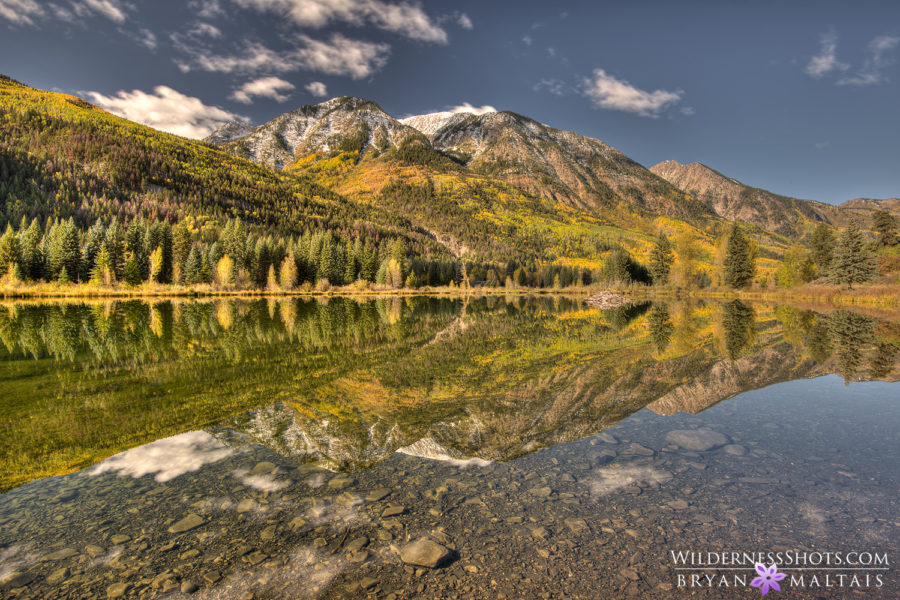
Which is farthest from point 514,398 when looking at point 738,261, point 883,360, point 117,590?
point 738,261

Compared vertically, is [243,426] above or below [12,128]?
below

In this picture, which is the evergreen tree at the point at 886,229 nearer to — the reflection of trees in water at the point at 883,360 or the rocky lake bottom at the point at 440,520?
the reflection of trees in water at the point at 883,360

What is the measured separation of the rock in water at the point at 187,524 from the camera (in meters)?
4.84

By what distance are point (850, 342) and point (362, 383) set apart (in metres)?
25.1

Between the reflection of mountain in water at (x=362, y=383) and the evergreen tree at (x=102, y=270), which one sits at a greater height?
the evergreen tree at (x=102, y=270)

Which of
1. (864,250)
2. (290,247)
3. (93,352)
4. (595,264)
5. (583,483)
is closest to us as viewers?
(583,483)

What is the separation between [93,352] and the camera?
15773 millimetres

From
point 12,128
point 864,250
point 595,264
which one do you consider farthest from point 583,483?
point 12,128

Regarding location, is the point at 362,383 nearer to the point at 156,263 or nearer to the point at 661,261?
the point at 156,263

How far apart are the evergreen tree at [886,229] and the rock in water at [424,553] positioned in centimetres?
9565

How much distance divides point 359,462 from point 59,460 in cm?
484

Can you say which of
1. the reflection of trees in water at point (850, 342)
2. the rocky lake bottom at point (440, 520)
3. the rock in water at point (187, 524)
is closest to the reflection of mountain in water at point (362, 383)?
the reflection of trees in water at point (850, 342)

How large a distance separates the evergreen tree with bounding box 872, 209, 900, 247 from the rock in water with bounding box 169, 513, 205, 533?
97.6 m

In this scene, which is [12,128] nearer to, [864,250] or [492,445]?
[492,445]
